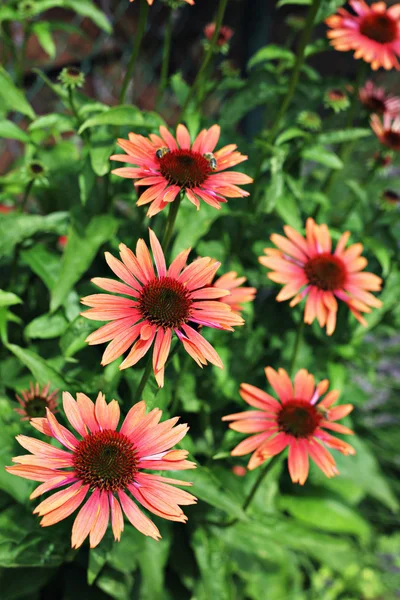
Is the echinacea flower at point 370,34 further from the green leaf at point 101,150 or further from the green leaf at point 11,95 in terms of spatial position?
the green leaf at point 11,95

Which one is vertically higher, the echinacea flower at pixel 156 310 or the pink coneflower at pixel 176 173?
the pink coneflower at pixel 176 173

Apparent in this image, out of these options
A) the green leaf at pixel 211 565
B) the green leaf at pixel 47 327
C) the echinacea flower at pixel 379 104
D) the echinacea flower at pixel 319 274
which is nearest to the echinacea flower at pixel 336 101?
the echinacea flower at pixel 379 104

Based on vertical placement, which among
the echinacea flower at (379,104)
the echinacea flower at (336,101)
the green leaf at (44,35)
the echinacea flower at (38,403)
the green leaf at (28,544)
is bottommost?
the green leaf at (28,544)

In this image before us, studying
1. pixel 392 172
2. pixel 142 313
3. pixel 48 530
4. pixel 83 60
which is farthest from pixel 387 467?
pixel 83 60

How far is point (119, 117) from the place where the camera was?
→ 1073 millimetres

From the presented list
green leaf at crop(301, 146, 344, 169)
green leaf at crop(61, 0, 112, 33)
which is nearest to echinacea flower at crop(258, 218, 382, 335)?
green leaf at crop(301, 146, 344, 169)

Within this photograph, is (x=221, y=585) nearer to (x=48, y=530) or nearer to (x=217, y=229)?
(x=48, y=530)

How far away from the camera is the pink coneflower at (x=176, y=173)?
2.76 ft

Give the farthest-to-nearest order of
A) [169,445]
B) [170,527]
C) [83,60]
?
[83,60], [170,527], [169,445]

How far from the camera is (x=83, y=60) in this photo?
7.57ft

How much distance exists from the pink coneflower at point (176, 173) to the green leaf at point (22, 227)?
0.37 m

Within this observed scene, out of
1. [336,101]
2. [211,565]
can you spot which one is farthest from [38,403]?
A: [336,101]

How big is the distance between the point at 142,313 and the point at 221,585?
75 cm

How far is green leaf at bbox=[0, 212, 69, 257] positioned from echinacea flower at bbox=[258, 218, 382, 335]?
423 mm
